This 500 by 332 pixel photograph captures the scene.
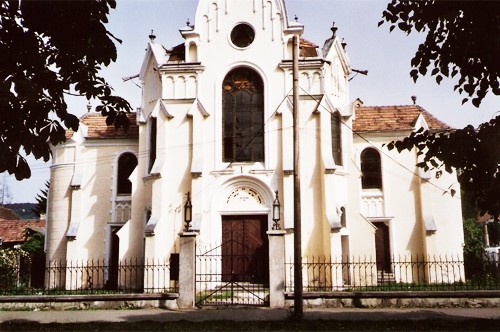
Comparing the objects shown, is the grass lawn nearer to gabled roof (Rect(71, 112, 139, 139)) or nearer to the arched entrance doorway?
the arched entrance doorway

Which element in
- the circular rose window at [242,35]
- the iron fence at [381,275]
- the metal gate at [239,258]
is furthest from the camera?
the circular rose window at [242,35]

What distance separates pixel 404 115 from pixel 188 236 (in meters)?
15.2

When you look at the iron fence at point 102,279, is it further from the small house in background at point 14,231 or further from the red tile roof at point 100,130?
the small house in background at point 14,231

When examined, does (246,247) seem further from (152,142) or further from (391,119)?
(391,119)

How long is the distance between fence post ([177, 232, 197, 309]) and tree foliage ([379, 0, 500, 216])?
26.0 ft

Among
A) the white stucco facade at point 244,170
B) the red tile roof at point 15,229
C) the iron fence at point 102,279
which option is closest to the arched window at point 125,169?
the white stucco facade at point 244,170

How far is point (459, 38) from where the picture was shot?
908 centimetres

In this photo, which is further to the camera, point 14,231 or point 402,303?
point 14,231

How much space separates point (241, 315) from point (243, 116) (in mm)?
10072

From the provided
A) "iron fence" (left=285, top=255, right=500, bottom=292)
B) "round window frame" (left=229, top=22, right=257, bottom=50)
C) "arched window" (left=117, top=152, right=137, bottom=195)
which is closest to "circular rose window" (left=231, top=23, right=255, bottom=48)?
"round window frame" (left=229, top=22, right=257, bottom=50)

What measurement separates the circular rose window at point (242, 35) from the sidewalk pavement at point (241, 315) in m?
12.4

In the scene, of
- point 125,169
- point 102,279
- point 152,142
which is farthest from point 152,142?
point 102,279

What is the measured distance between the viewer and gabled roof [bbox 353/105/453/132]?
950 inches

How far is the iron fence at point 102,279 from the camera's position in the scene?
60.7ft
